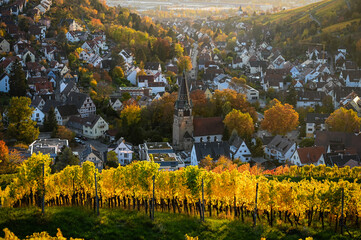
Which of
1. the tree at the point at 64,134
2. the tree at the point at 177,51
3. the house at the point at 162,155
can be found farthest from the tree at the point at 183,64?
the house at the point at 162,155

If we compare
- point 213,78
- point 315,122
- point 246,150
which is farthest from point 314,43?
point 246,150

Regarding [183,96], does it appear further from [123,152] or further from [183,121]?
[123,152]

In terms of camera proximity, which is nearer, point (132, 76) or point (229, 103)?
point (229, 103)

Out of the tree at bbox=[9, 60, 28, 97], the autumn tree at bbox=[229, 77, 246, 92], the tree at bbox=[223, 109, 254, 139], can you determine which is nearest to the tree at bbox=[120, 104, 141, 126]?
the tree at bbox=[223, 109, 254, 139]

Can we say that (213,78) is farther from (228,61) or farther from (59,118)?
(59,118)

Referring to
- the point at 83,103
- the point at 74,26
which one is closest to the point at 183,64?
the point at 74,26

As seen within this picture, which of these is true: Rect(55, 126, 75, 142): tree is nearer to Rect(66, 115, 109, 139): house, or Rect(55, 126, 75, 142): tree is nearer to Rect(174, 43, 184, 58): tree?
Rect(66, 115, 109, 139): house

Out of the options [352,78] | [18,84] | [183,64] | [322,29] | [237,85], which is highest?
[322,29]
